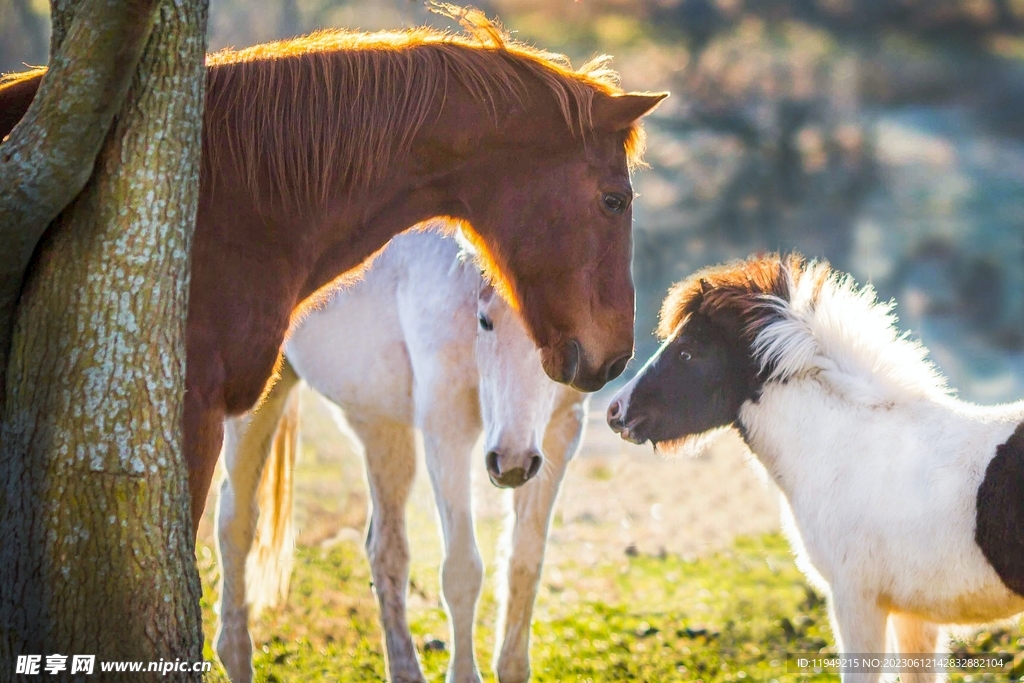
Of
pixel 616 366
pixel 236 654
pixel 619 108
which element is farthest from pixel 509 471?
pixel 236 654

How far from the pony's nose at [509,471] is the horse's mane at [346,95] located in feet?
4.70

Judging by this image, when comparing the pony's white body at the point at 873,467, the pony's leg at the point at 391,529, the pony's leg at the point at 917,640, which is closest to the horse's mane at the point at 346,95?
the pony's white body at the point at 873,467

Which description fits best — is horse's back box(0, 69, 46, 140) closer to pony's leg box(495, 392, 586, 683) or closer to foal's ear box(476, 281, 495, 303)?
foal's ear box(476, 281, 495, 303)

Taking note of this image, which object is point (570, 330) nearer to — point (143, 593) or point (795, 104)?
point (143, 593)

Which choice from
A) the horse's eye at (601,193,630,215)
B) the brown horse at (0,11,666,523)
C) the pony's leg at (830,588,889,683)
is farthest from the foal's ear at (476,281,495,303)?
the pony's leg at (830,588,889,683)

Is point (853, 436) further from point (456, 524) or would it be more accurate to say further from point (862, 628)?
point (456, 524)

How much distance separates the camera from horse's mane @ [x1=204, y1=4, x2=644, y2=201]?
2.99 m

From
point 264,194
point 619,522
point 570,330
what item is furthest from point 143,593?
point 619,522

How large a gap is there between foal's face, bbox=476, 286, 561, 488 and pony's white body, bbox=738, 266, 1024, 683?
99cm

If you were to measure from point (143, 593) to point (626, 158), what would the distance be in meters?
2.07

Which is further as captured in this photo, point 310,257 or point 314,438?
point 314,438

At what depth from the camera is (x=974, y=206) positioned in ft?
47.9

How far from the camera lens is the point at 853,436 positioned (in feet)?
13.1

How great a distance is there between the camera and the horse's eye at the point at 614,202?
3178 mm
